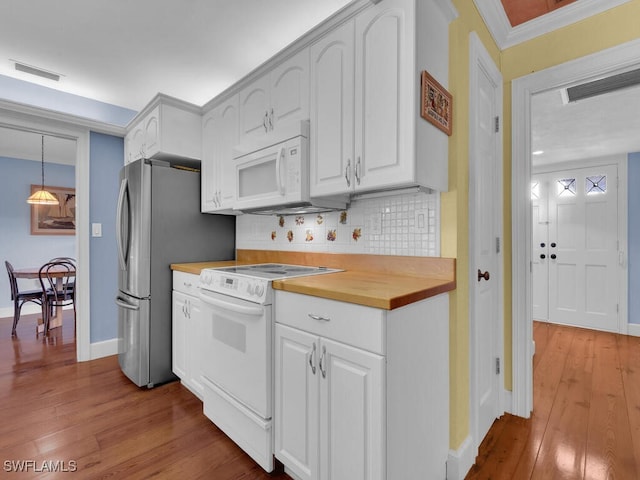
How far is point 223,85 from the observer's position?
2.92 meters

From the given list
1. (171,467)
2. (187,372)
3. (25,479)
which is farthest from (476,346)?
(25,479)

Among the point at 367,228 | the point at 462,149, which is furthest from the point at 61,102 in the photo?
the point at 462,149

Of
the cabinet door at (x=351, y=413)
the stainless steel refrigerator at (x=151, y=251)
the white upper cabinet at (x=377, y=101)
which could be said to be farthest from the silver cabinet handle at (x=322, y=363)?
the stainless steel refrigerator at (x=151, y=251)

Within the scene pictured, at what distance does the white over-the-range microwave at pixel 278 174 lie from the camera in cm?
178

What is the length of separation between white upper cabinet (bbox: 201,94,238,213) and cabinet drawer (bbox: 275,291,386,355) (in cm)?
118

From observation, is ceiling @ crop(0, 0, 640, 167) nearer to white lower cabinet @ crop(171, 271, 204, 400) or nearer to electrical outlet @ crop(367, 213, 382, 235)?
electrical outlet @ crop(367, 213, 382, 235)

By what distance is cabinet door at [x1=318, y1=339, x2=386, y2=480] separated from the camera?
111cm

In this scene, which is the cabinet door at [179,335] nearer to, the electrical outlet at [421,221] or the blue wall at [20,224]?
the electrical outlet at [421,221]

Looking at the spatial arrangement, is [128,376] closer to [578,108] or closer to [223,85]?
[223,85]

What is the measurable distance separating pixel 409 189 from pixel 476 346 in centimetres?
89

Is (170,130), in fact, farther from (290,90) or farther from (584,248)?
(584,248)

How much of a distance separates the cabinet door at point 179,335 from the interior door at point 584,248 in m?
4.60

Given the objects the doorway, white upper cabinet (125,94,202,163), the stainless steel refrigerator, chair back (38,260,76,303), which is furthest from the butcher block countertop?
the doorway

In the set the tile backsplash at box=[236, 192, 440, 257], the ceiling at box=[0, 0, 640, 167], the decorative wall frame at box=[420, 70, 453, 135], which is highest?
the ceiling at box=[0, 0, 640, 167]
